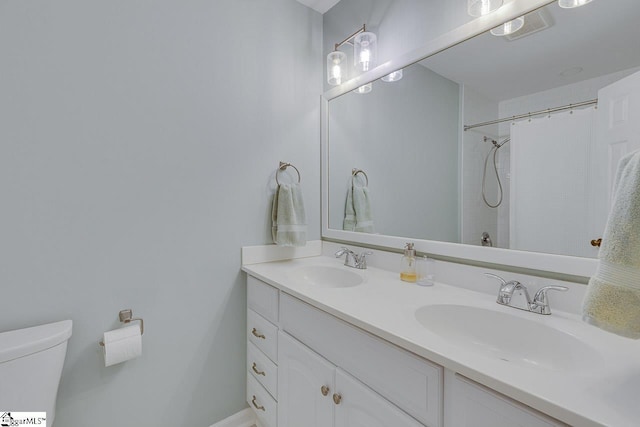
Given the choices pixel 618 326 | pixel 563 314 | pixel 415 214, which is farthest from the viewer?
pixel 415 214

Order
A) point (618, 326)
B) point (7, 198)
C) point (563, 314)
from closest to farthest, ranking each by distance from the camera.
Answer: point (618, 326)
point (563, 314)
point (7, 198)

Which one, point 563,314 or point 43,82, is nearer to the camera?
point 563,314

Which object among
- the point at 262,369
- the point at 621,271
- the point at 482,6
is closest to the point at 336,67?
the point at 482,6

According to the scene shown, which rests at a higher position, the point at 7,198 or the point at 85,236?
the point at 7,198

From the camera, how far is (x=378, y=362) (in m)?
0.81

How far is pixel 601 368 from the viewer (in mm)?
609

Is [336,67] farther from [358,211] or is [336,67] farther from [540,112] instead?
[540,112]

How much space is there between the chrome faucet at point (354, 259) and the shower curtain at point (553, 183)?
68 centimetres

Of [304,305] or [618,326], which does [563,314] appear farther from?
[304,305]

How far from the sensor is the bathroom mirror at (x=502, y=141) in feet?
2.86

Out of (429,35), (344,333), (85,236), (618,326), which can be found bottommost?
(344,333)

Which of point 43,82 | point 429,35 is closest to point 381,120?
point 429,35

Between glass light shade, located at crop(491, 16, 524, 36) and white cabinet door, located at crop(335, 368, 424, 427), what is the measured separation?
1.28m

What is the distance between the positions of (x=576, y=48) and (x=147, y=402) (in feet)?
6.93
